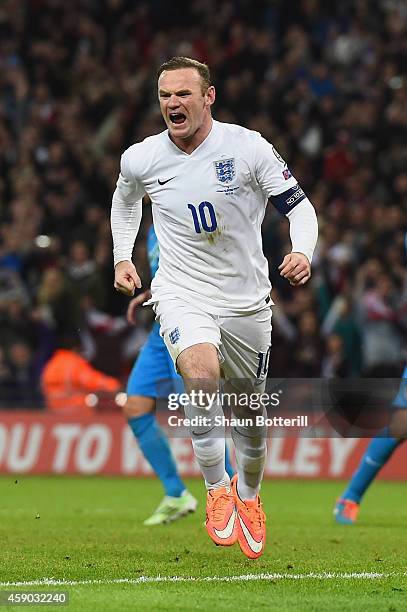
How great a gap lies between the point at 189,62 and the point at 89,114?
12.4 m

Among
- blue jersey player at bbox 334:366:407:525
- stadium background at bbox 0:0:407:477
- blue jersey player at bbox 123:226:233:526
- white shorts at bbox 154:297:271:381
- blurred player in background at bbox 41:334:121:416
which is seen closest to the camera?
white shorts at bbox 154:297:271:381

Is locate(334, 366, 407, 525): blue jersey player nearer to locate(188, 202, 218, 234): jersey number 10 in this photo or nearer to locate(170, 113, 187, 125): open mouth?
locate(188, 202, 218, 234): jersey number 10

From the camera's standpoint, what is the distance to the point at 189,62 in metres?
6.99

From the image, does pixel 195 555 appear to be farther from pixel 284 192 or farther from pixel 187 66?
pixel 187 66

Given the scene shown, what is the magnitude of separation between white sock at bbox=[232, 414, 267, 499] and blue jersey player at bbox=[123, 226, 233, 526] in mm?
2372

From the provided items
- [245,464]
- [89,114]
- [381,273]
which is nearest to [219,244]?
[245,464]

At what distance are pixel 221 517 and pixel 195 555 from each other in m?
0.65

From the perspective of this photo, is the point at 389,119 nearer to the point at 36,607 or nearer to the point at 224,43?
the point at 224,43

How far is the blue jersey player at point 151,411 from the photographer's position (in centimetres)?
973

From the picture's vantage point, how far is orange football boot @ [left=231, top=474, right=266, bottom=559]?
6.74m

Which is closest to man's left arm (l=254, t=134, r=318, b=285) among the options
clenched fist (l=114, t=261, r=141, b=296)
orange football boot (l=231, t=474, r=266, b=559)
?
clenched fist (l=114, t=261, r=141, b=296)

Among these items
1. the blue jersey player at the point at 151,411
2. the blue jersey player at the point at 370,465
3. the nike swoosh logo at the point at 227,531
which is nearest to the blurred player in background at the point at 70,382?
the blue jersey player at the point at 151,411

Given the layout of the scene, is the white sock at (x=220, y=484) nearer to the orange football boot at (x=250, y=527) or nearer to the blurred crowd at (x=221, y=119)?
the orange football boot at (x=250, y=527)

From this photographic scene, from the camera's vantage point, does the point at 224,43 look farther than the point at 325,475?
Yes
